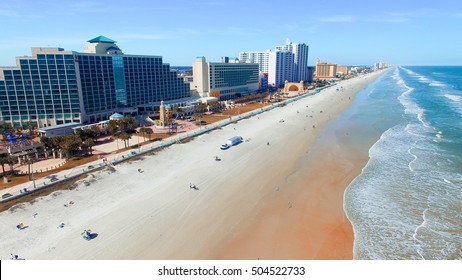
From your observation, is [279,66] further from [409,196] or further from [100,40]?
[409,196]

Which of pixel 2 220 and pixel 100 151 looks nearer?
pixel 2 220

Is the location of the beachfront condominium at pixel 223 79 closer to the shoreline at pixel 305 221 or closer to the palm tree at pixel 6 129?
the palm tree at pixel 6 129

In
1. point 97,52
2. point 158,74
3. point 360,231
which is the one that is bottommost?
point 360,231

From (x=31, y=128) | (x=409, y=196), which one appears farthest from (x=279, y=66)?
(x=409, y=196)

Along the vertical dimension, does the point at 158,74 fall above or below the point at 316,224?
above

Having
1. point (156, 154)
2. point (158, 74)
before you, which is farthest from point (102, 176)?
point (158, 74)

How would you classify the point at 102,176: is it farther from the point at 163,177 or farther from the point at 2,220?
the point at 2,220

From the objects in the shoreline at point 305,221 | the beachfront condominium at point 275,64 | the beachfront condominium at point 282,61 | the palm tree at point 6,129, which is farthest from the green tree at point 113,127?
the beachfront condominium at point 282,61
